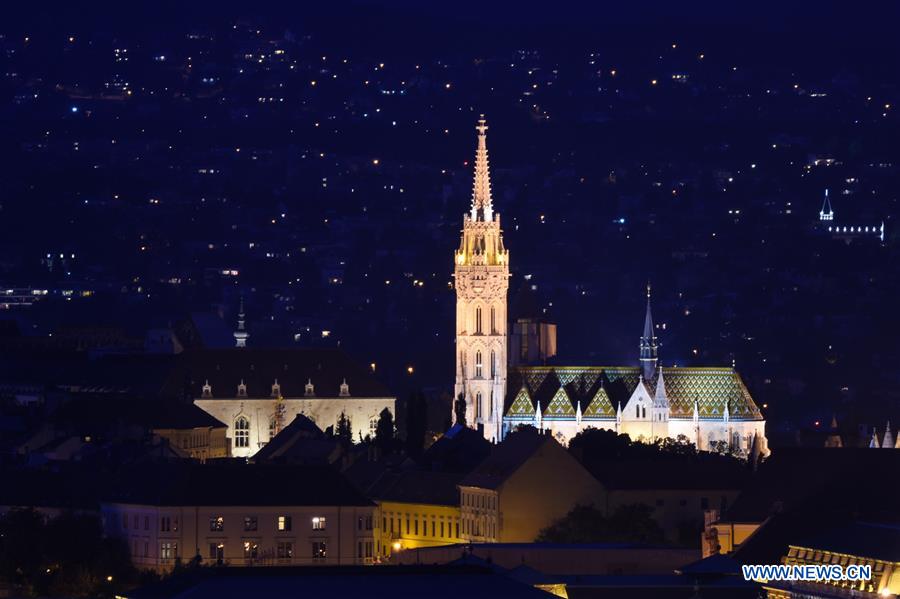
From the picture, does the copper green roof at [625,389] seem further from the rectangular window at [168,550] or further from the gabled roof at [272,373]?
the rectangular window at [168,550]

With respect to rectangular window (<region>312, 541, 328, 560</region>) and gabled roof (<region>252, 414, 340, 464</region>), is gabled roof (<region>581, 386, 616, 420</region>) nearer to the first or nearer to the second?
gabled roof (<region>252, 414, 340, 464</region>)

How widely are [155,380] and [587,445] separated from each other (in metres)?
35.1

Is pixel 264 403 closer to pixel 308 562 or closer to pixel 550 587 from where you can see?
pixel 308 562

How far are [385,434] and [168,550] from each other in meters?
44.5

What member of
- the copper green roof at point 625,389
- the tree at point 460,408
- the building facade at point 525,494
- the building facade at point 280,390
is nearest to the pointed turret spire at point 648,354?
the copper green roof at point 625,389

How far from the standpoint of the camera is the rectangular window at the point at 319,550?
10428 cm

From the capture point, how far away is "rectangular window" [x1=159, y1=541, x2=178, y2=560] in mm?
102875

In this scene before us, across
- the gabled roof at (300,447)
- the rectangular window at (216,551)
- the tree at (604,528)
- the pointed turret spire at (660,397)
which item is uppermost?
the pointed turret spire at (660,397)

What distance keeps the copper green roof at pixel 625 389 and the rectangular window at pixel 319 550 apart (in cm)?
6586

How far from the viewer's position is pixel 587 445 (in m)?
141

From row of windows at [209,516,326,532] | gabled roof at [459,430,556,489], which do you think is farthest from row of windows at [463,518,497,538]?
row of windows at [209,516,326,532]

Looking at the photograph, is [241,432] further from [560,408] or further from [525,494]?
[525,494]

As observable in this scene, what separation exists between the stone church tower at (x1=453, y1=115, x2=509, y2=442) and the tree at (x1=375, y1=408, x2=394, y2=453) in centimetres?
1780

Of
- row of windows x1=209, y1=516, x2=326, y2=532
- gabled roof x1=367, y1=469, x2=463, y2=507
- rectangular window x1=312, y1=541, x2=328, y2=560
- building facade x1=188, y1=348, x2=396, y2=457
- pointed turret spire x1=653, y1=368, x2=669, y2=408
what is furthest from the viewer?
pointed turret spire x1=653, y1=368, x2=669, y2=408
